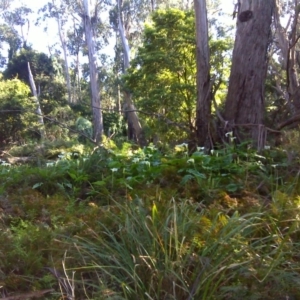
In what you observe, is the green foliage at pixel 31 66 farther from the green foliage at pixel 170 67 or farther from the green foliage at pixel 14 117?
the green foliage at pixel 170 67

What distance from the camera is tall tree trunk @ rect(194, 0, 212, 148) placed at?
649 cm

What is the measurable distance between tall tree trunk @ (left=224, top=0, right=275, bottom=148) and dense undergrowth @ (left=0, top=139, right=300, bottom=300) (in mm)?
1844

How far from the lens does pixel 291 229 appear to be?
9.50 feet

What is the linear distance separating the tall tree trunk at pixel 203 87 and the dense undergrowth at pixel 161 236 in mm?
1800

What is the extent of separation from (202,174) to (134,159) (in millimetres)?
821

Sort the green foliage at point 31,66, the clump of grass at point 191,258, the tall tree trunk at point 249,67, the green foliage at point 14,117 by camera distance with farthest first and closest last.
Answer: the green foliage at point 31,66
the green foliage at point 14,117
the tall tree trunk at point 249,67
the clump of grass at point 191,258

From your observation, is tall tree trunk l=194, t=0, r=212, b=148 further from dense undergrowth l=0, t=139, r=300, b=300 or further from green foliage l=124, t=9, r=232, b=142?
green foliage l=124, t=9, r=232, b=142

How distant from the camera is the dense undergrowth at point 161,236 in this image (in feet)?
8.41

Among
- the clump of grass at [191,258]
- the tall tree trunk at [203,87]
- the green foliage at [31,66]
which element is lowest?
the clump of grass at [191,258]

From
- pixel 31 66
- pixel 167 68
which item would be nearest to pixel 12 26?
pixel 31 66

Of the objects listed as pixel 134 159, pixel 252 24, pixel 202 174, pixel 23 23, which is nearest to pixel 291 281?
pixel 202 174

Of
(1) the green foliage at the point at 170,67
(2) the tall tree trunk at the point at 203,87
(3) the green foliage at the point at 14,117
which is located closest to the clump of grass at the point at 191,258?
(2) the tall tree trunk at the point at 203,87

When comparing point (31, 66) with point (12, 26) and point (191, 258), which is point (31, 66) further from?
point (191, 258)

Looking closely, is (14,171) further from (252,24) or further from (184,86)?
(184,86)
